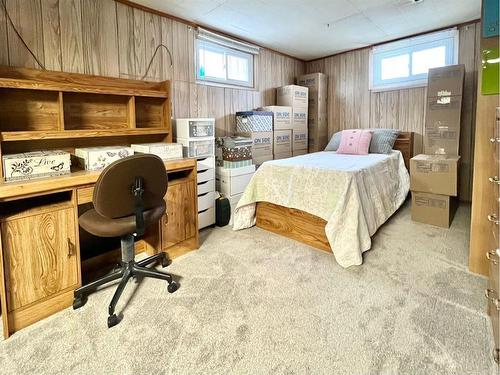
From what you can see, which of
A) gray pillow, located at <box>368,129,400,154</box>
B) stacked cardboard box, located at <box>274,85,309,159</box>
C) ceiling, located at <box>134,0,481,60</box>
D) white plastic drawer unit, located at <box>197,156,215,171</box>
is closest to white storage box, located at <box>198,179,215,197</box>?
white plastic drawer unit, located at <box>197,156,215,171</box>

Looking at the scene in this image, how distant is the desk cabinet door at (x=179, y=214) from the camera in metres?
2.39

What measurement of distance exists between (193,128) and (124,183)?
1381mm

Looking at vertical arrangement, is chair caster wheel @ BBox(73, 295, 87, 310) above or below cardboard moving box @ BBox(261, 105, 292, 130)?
below

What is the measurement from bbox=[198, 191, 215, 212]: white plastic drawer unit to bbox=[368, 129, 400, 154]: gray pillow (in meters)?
2.18

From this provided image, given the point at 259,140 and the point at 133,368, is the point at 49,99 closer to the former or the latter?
the point at 133,368

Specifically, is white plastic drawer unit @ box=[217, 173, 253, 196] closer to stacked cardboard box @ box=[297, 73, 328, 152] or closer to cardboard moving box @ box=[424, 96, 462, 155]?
stacked cardboard box @ box=[297, 73, 328, 152]

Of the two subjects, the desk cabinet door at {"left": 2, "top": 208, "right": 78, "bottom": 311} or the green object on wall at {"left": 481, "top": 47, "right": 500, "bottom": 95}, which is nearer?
the desk cabinet door at {"left": 2, "top": 208, "right": 78, "bottom": 311}

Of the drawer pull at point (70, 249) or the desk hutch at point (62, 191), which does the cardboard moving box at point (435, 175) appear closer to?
the desk hutch at point (62, 191)

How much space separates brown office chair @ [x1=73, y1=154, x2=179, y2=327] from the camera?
163cm

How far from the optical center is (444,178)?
295 centimetres

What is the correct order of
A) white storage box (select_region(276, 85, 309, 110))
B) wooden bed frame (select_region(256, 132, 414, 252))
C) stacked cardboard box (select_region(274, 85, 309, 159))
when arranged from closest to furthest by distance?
wooden bed frame (select_region(256, 132, 414, 252))
stacked cardboard box (select_region(274, 85, 309, 159))
white storage box (select_region(276, 85, 309, 110))

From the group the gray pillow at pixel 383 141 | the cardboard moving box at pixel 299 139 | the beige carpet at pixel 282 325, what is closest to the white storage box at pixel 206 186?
the beige carpet at pixel 282 325

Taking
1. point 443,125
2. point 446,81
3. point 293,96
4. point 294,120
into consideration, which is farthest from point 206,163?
point 446,81

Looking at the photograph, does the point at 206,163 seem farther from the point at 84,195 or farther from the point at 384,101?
the point at 384,101
